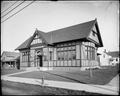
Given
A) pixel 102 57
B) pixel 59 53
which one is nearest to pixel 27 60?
pixel 59 53

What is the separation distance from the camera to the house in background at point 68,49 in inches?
910

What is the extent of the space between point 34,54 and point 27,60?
372 centimetres

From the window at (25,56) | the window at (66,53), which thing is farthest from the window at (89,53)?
the window at (25,56)

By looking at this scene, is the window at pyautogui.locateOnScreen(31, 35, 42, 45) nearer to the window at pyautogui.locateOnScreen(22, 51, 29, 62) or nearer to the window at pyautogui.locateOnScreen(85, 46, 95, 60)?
the window at pyautogui.locateOnScreen(22, 51, 29, 62)

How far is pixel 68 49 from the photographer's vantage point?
2458 centimetres

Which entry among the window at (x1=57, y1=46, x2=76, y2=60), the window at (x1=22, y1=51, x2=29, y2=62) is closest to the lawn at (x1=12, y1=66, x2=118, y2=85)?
the window at (x1=57, y1=46, x2=76, y2=60)

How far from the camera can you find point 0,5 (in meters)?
11.9

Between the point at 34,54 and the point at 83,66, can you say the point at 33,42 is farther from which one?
the point at 83,66

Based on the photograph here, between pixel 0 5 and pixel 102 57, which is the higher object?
pixel 0 5

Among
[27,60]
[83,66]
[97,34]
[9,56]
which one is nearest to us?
[83,66]

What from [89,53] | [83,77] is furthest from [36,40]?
[83,77]

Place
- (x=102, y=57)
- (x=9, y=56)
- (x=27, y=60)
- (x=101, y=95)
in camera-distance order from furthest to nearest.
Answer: (x=9, y=56) → (x=102, y=57) → (x=27, y=60) → (x=101, y=95)

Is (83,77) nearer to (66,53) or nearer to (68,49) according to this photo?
(68,49)

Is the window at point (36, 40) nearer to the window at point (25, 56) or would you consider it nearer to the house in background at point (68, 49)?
the house in background at point (68, 49)
